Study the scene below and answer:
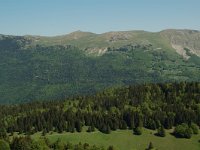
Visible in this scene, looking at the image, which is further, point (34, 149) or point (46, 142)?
point (46, 142)

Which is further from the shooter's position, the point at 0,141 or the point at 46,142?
the point at 46,142

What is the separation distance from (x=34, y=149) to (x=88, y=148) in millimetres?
23512

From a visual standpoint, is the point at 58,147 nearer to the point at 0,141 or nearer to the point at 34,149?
the point at 34,149

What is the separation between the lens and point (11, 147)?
185000 mm

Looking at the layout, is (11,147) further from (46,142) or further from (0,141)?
(46,142)

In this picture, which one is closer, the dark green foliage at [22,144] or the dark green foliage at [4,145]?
the dark green foliage at [4,145]

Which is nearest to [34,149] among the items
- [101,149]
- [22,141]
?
[22,141]

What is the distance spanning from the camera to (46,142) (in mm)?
196250

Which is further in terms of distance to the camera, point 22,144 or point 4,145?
point 4,145

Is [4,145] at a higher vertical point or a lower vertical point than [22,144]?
lower

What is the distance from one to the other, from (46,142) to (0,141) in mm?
22691

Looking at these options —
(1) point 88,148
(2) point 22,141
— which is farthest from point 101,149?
(2) point 22,141

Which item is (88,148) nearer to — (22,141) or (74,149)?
(74,149)

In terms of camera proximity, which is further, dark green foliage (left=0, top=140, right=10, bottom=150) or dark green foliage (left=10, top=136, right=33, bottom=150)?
dark green foliage (left=10, top=136, right=33, bottom=150)
